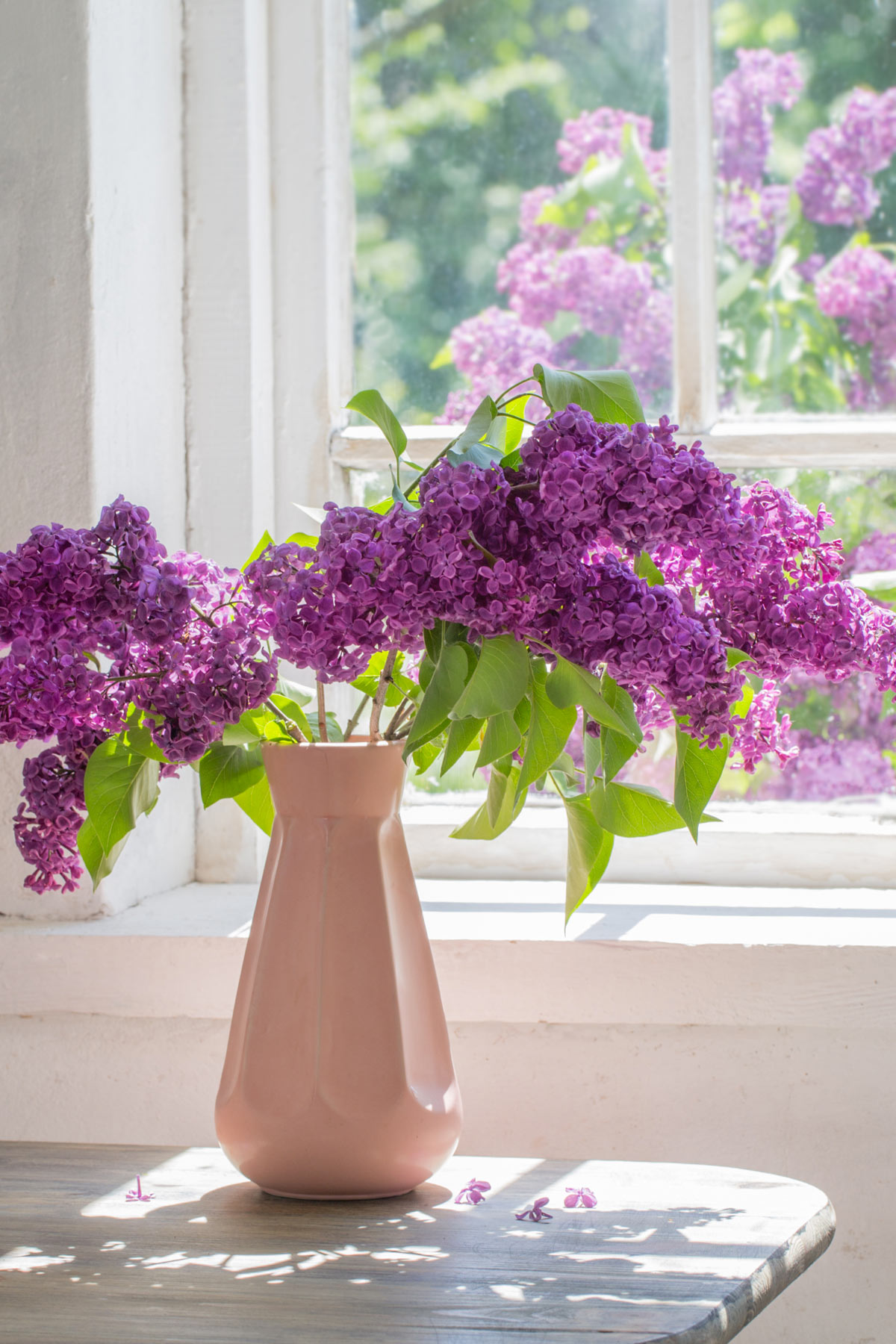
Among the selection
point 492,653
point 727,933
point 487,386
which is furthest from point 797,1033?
point 487,386

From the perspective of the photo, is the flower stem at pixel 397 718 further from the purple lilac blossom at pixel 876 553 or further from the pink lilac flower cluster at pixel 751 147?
the pink lilac flower cluster at pixel 751 147

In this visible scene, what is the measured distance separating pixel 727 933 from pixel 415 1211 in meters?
0.38

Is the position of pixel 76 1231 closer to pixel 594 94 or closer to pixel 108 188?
pixel 108 188

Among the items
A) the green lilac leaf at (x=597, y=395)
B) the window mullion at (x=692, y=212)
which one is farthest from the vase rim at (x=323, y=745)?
the window mullion at (x=692, y=212)

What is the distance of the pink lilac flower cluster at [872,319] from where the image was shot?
49.9 inches

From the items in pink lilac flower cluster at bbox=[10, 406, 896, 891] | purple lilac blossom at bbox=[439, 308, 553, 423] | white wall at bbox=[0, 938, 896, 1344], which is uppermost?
purple lilac blossom at bbox=[439, 308, 553, 423]

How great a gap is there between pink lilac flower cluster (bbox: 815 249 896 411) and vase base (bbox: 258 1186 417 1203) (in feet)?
2.83

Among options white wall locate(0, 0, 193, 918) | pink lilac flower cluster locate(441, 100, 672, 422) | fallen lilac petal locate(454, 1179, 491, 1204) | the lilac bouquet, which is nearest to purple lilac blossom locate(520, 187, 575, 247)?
pink lilac flower cluster locate(441, 100, 672, 422)

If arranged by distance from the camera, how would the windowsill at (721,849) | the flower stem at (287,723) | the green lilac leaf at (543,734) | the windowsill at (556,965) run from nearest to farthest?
the green lilac leaf at (543,734) → the flower stem at (287,723) → the windowsill at (556,965) → the windowsill at (721,849)

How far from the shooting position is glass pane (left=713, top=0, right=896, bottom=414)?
1269 millimetres

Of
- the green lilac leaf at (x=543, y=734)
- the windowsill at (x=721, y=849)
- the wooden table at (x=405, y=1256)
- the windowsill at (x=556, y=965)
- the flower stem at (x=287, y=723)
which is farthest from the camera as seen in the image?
the windowsill at (x=721, y=849)

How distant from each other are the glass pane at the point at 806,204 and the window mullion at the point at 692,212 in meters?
0.02

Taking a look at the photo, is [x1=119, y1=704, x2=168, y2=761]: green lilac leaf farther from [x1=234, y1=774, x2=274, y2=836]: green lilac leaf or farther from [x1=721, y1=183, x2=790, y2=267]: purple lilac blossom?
[x1=721, y1=183, x2=790, y2=267]: purple lilac blossom

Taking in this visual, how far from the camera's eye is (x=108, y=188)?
1115 millimetres
